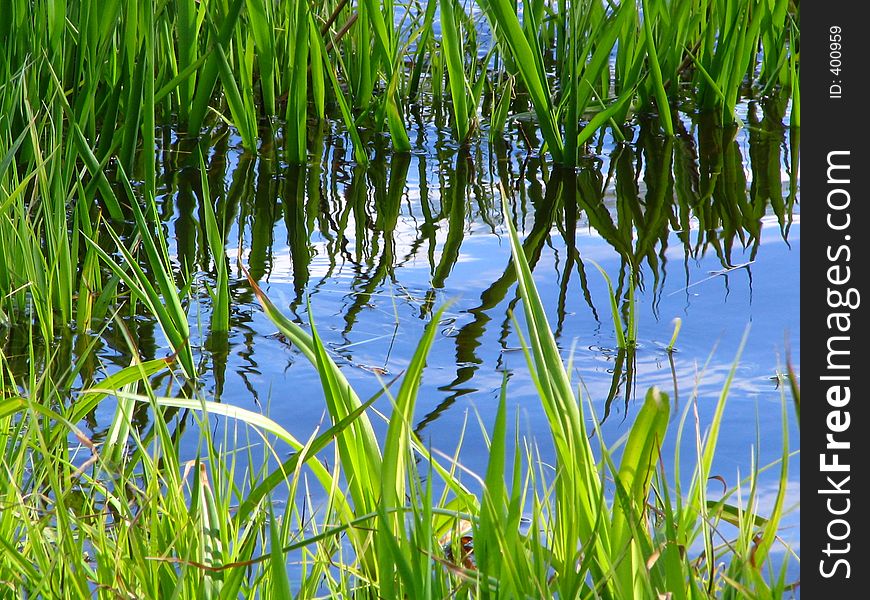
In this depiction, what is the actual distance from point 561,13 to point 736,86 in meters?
0.55

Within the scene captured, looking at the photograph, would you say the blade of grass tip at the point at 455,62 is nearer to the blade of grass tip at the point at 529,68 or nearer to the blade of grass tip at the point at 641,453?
the blade of grass tip at the point at 529,68

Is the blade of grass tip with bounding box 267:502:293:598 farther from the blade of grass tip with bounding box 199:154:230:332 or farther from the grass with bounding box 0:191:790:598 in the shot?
the blade of grass tip with bounding box 199:154:230:332

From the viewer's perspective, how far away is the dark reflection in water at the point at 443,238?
5.43 ft

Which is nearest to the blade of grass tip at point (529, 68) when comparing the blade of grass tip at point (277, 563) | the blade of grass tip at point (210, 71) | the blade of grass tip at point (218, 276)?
the blade of grass tip at point (210, 71)

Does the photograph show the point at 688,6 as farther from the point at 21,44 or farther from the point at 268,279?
the point at 21,44

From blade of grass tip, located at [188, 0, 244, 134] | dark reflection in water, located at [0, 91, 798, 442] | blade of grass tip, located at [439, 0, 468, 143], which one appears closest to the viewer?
dark reflection in water, located at [0, 91, 798, 442]

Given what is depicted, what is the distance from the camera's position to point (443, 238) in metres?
2.18

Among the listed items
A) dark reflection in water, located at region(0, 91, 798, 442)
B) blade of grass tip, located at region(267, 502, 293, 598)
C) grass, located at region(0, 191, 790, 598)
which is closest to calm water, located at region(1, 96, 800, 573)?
dark reflection in water, located at region(0, 91, 798, 442)

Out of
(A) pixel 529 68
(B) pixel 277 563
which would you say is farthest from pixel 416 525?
(A) pixel 529 68

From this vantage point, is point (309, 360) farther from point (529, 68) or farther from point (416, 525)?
point (529, 68)

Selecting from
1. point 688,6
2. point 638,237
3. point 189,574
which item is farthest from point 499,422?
point 688,6
